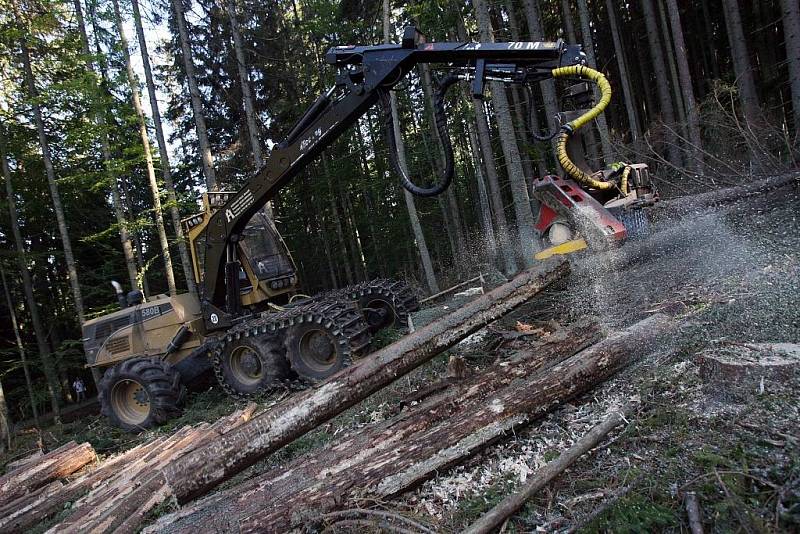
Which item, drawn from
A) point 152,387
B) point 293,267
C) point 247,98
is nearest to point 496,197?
point 293,267

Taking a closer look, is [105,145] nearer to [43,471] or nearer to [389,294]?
[389,294]

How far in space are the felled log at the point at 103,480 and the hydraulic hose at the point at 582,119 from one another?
15.9 feet

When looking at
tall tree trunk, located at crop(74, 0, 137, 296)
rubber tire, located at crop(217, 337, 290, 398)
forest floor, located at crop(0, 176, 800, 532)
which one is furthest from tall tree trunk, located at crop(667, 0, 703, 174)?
tall tree trunk, located at crop(74, 0, 137, 296)

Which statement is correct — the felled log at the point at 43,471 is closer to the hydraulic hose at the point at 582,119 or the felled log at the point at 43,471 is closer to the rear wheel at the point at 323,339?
the rear wheel at the point at 323,339

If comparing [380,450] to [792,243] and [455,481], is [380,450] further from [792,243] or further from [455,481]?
[792,243]

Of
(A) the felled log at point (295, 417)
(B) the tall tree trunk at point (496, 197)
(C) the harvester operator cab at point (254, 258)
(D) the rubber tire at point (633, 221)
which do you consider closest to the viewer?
(A) the felled log at point (295, 417)

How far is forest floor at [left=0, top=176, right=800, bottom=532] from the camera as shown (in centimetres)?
224

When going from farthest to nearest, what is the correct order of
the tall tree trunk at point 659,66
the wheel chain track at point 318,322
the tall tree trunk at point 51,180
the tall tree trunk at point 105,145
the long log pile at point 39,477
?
the tall tree trunk at point 659,66
the tall tree trunk at point 51,180
the tall tree trunk at point 105,145
the wheel chain track at point 318,322
the long log pile at point 39,477

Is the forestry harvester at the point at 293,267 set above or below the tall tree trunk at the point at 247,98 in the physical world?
below

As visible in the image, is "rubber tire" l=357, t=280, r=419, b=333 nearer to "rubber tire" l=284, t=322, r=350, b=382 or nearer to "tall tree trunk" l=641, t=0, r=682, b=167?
"rubber tire" l=284, t=322, r=350, b=382

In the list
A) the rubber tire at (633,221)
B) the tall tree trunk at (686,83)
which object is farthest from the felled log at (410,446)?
the tall tree trunk at (686,83)

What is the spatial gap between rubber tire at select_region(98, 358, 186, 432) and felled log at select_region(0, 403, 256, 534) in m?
1.56

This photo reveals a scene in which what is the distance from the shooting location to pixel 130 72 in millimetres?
12789

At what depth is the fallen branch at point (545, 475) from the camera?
2451 mm
